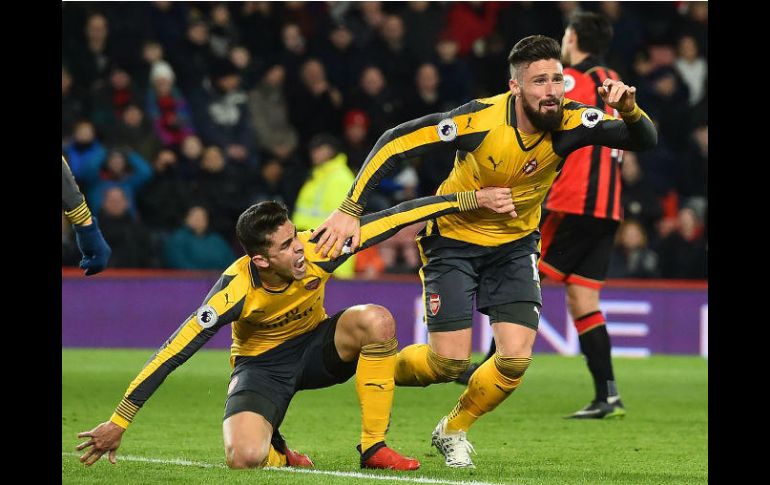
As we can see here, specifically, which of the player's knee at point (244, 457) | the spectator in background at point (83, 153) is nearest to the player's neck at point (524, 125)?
the player's knee at point (244, 457)

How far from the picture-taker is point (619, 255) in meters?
14.1

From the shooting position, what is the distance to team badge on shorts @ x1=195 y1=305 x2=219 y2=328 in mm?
5621

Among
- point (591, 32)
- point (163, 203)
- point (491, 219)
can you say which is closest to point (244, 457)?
point (491, 219)

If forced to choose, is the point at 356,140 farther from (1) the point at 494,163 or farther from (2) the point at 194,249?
(1) the point at 494,163

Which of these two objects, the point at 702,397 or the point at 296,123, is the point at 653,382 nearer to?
the point at 702,397

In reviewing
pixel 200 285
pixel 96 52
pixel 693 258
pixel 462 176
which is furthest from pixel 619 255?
pixel 462 176

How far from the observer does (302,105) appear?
47.2 feet

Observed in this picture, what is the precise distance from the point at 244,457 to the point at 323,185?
7.15 m

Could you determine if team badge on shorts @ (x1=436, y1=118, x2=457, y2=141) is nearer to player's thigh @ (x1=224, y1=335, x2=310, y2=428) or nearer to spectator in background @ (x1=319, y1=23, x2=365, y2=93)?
player's thigh @ (x1=224, y1=335, x2=310, y2=428)

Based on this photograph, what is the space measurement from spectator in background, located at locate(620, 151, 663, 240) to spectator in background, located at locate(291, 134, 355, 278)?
10.1 ft

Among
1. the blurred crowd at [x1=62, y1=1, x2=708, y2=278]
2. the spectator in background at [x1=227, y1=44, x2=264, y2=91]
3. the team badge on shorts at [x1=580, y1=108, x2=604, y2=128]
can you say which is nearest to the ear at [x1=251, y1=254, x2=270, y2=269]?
the team badge on shorts at [x1=580, y1=108, x2=604, y2=128]

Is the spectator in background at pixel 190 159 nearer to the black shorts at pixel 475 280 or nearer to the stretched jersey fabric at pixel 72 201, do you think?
the black shorts at pixel 475 280
